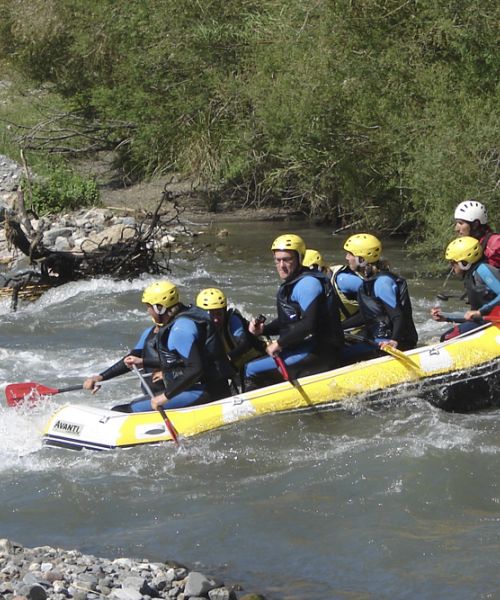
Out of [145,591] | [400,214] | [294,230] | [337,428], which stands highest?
[145,591]

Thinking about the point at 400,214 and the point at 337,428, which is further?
the point at 400,214

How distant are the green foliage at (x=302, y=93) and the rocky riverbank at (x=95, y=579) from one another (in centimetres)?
845

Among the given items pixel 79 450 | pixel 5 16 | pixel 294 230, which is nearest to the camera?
pixel 79 450

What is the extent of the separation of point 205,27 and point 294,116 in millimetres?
4603

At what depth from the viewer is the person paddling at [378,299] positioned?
350 inches

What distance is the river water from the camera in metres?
6.21

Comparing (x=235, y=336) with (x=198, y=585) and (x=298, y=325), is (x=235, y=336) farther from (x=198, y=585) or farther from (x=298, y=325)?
(x=198, y=585)

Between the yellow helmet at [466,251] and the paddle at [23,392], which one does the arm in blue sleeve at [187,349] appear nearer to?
the paddle at [23,392]

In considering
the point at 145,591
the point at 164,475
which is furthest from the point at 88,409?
the point at 145,591

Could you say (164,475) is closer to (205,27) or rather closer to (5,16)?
(205,27)

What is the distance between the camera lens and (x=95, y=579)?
5934 millimetres

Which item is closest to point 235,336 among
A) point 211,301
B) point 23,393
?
point 211,301

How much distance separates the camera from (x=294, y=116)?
1595 centimetres

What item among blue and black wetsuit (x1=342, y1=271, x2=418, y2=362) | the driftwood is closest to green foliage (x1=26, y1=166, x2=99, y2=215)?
the driftwood
